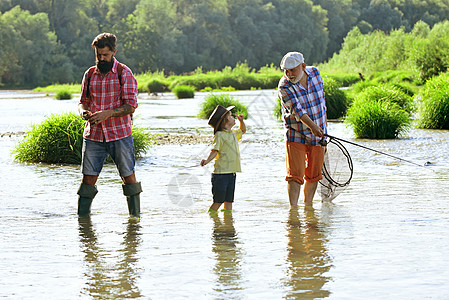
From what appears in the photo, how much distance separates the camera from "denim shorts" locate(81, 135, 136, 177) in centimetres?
625

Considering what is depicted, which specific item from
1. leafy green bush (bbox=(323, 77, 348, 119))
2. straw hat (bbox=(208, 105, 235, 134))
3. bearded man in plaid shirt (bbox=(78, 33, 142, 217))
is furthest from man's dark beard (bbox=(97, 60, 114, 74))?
leafy green bush (bbox=(323, 77, 348, 119))

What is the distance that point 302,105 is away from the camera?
644 cm

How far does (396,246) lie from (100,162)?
2833 millimetres

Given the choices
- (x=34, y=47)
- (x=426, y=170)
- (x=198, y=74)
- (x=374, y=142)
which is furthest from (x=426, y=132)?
(x=34, y=47)

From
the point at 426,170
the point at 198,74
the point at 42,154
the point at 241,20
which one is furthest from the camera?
the point at 241,20

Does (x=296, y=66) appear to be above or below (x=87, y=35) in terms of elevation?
below

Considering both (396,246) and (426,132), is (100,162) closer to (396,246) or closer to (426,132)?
(396,246)

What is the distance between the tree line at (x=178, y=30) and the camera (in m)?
85.7

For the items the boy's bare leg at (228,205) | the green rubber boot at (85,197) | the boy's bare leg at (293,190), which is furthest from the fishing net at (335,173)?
the green rubber boot at (85,197)

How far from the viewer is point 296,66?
629 cm

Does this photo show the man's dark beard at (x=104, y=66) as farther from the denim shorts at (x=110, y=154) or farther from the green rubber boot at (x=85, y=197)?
the green rubber boot at (x=85, y=197)

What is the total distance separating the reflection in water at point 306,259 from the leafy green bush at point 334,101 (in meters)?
15.1

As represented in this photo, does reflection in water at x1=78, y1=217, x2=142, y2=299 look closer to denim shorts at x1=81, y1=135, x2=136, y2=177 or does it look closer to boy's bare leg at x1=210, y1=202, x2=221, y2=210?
denim shorts at x1=81, y1=135, x2=136, y2=177

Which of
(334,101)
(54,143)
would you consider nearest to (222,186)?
(54,143)
